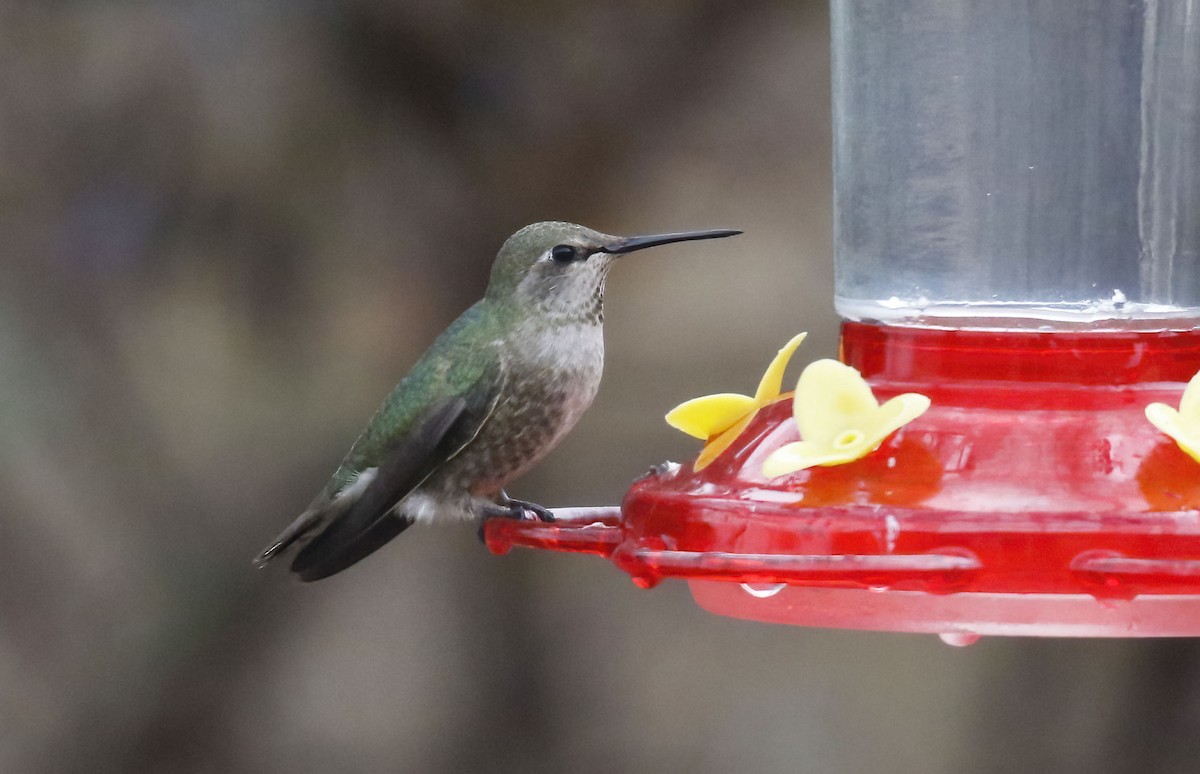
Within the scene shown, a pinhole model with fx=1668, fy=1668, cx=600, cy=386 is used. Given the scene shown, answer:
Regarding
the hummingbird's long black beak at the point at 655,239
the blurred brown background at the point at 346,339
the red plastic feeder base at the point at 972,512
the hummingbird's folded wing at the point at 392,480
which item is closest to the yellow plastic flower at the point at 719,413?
the red plastic feeder base at the point at 972,512

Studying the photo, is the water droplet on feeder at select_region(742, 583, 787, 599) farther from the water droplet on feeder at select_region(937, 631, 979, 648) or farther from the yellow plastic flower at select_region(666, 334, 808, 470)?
the yellow plastic flower at select_region(666, 334, 808, 470)

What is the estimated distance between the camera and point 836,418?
2.27 metres

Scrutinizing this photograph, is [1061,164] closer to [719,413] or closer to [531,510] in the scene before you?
[719,413]

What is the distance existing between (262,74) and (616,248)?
1.84 metres

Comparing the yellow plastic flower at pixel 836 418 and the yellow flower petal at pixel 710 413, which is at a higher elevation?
the yellow plastic flower at pixel 836 418

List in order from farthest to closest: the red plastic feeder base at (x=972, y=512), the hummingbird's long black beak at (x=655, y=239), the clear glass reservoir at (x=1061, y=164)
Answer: the hummingbird's long black beak at (x=655, y=239), the clear glass reservoir at (x=1061, y=164), the red plastic feeder base at (x=972, y=512)

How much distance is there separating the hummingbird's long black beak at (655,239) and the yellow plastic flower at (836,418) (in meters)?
0.89

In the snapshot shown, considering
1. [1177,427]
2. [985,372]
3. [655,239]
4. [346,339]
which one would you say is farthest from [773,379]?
[346,339]

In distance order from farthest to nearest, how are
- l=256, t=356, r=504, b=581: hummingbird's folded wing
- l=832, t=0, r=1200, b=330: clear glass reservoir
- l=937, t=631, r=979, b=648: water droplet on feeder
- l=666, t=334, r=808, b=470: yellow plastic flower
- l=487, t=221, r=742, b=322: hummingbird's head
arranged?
l=487, t=221, r=742, b=322: hummingbird's head → l=256, t=356, r=504, b=581: hummingbird's folded wing → l=666, t=334, r=808, b=470: yellow plastic flower → l=832, t=0, r=1200, b=330: clear glass reservoir → l=937, t=631, r=979, b=648: water droplet on feeder

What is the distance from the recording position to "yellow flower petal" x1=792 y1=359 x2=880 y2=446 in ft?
7.42

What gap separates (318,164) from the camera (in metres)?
5.13

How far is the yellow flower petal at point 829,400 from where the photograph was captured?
2262 mm

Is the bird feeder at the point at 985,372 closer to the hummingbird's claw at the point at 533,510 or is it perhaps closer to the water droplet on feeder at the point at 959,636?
the water droplet on feeder at the point at 959,636

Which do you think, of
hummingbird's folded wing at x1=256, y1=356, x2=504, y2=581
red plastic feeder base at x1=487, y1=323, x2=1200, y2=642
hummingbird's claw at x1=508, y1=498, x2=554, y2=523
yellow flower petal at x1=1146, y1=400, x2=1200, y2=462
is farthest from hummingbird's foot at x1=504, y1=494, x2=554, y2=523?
yellow flower petal at x1=1146, y1=400, x2=1200, y2=462
